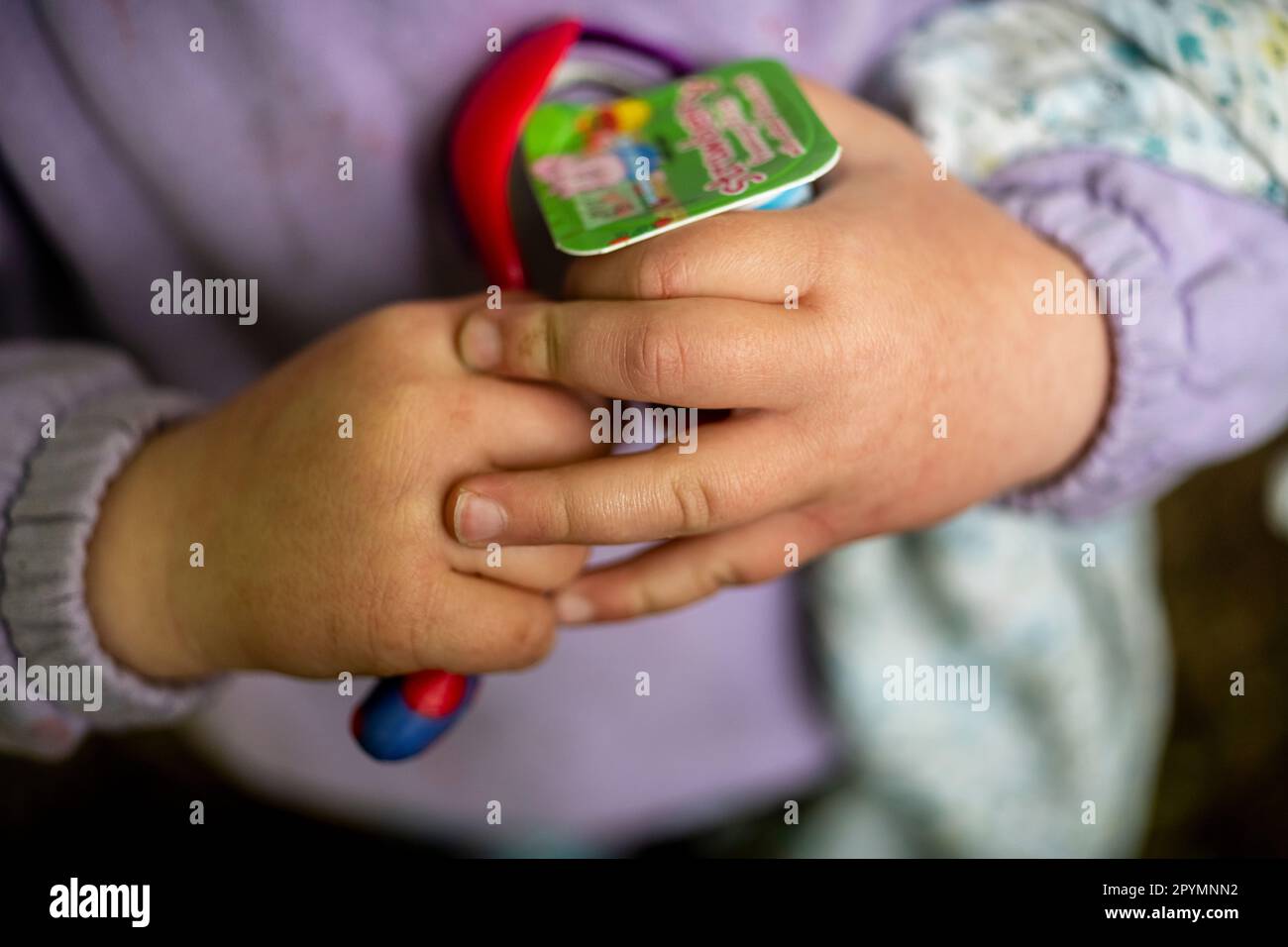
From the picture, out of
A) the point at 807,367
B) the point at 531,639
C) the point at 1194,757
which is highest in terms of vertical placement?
the point at 807,367

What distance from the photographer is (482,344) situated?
0.39 metres

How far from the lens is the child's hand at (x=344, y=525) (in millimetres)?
Result: 375

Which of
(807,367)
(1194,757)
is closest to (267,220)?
(807,367)

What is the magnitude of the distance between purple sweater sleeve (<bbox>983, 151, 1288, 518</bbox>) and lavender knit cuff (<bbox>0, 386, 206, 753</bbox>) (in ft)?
1.34

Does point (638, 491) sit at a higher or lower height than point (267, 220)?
lower

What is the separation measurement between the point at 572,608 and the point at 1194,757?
2.32ft

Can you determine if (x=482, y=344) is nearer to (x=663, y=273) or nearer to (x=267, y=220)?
(x=663, y=273)

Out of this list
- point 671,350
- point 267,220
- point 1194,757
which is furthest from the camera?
point 1194,757

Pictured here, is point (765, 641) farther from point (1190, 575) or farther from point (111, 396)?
point (1190, 575)

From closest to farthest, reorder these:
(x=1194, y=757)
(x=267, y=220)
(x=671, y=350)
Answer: (x=671, y=350) < (x=267, y=220) < (x=1194, y=757)

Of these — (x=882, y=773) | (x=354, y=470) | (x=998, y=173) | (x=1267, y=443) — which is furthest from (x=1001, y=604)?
(x=1267, y=443)

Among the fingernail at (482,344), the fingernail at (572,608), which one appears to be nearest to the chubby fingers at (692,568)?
the fingernail at (572,608)

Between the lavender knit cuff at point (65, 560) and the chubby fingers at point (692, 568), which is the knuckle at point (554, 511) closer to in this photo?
the chubby fingers at point (692, 568)

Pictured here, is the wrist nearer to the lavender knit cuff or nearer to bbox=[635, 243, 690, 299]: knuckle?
the lavender knit cuff
